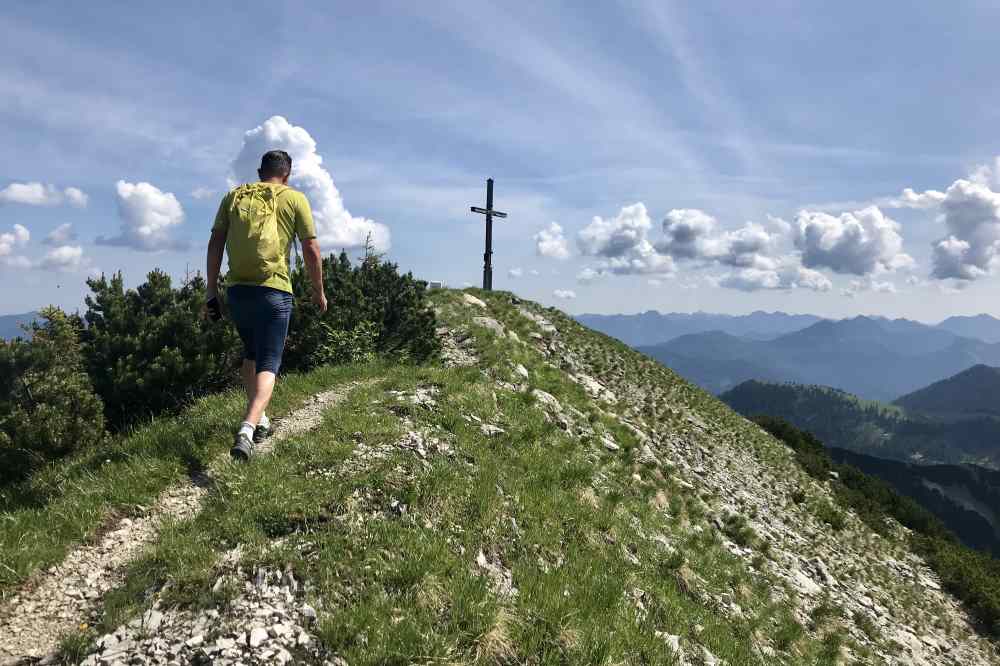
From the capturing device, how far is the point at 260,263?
6.59 metres

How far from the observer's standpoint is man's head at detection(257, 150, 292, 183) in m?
7.05

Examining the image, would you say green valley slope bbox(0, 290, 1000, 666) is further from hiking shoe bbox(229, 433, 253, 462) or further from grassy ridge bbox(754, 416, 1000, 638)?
grassy ridge bbox(754, 416, 1000, 638)

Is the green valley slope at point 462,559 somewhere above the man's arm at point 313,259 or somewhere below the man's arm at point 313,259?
Result: below

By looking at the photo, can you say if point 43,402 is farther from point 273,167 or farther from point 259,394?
point 273,167

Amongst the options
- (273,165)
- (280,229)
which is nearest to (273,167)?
(273,165)

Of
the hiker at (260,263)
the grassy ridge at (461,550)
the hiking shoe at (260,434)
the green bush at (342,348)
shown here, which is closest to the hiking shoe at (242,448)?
the hiker at (260,263)

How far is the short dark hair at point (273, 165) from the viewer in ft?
23.1

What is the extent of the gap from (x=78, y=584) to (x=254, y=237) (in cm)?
408

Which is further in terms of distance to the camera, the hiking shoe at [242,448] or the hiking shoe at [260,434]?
the hiking shoe at [260,434]

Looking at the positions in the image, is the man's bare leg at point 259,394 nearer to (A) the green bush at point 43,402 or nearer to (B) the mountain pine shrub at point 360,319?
(A) the green bush at point 43,402

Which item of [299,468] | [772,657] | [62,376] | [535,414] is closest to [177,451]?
[299,468]

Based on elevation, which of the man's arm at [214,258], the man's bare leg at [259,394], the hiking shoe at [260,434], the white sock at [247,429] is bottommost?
the hiking shoe at [260,434]

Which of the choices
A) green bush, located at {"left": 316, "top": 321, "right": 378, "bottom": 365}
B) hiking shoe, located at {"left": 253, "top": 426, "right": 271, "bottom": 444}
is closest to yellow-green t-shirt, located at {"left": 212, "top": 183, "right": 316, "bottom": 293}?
hiking shoe, located at {"left": 253, "top": 426, "right": 271, "bottom": 444}

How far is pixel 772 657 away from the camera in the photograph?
26.4 feet
